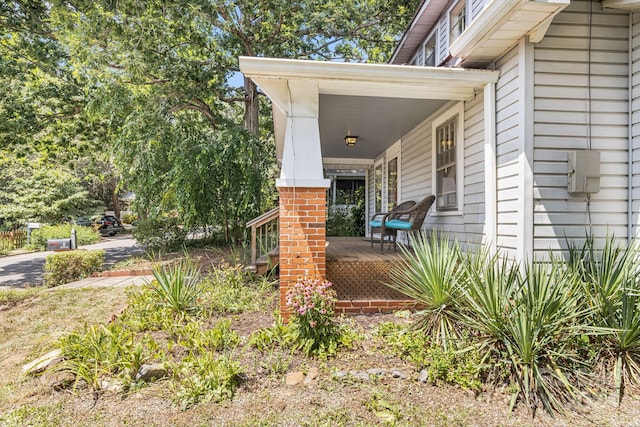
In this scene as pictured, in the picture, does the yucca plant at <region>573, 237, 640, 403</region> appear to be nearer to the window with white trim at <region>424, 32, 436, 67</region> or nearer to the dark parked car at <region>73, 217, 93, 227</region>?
the window with white trim at <region>424, 32, 436, 67</region>

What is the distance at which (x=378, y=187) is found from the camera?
9508 mm

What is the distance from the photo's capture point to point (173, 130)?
29.9ft

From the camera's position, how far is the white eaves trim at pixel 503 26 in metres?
3.05

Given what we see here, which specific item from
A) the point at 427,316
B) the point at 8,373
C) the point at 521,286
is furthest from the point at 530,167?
the point at 8,373

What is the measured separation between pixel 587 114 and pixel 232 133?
7.69 metres

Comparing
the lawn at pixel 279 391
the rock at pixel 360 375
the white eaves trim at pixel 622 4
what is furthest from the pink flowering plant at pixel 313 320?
the white eaves trim at pixel 622 4

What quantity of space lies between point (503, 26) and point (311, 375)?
144 inches

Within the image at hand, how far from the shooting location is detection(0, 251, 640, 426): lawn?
235cm

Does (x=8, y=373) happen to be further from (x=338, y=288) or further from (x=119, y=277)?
(x=119, y=277)

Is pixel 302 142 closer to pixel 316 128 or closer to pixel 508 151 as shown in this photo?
pixel 316 128

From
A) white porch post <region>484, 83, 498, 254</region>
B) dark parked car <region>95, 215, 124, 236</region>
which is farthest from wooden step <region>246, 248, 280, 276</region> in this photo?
dark parked car <region>95, 215, 124, 236</region>

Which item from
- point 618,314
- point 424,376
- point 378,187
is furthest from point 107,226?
point 618,314

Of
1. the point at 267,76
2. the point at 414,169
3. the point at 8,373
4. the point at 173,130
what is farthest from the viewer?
the point at 173,130

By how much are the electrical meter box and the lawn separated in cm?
184
